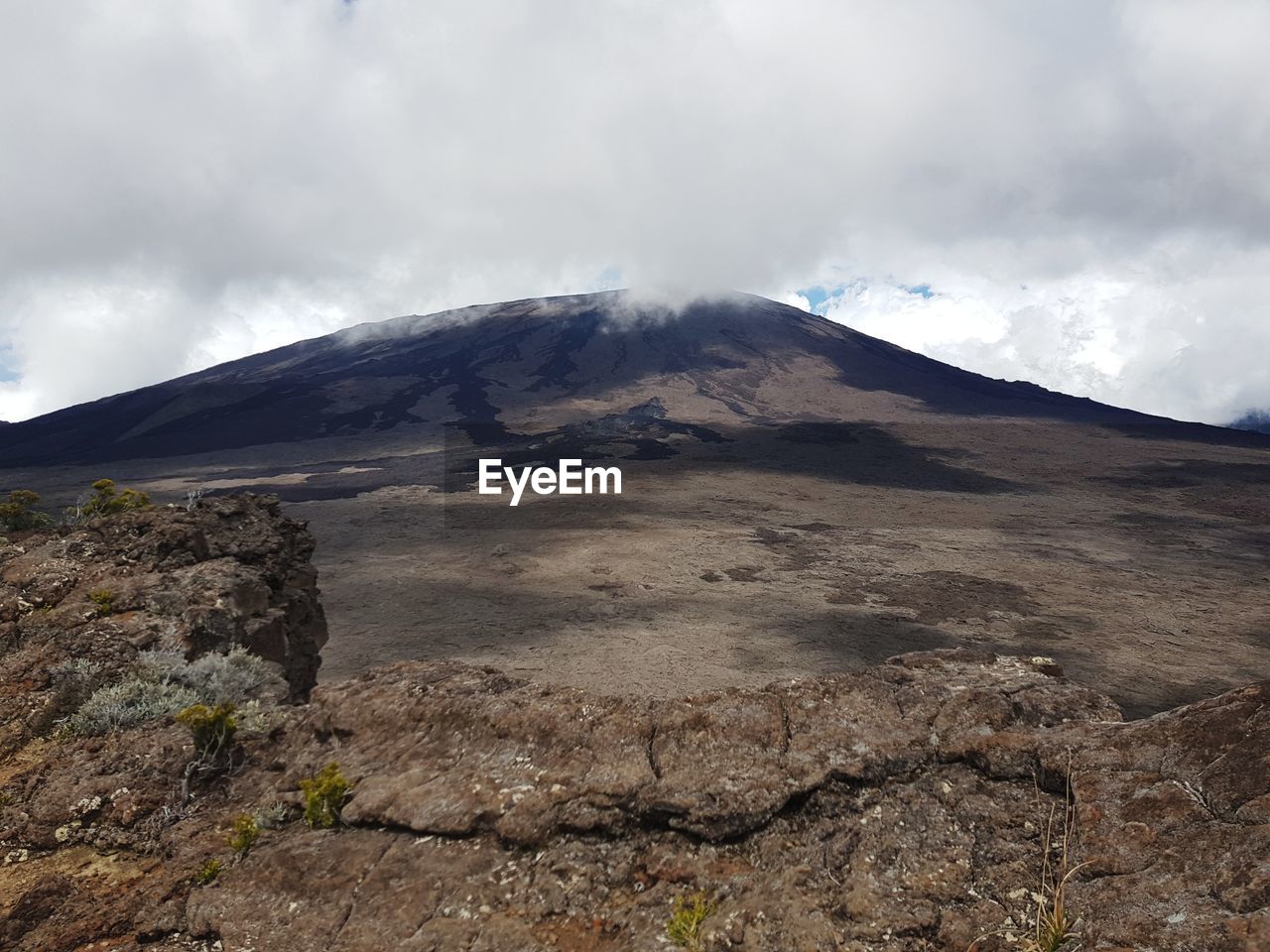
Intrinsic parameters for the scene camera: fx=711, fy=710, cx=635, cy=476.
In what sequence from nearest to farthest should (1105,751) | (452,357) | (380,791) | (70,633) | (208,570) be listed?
(1105,751), (380,791), (70,633), (208,570), (452,357)

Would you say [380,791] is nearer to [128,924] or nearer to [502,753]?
[502,753]

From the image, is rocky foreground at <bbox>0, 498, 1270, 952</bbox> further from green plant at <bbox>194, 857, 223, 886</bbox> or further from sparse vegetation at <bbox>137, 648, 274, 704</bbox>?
sparse vegetation at <bbox>137, 648, 274, 704</bbox>

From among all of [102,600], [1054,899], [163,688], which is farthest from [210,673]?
[1054,899]

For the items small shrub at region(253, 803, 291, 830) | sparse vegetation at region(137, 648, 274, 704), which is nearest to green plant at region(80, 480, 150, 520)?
sparse vegetation at region(137, 648, 274, 704)

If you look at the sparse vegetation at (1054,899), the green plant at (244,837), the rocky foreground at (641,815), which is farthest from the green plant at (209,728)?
the sparse vegetation at (1054,899)

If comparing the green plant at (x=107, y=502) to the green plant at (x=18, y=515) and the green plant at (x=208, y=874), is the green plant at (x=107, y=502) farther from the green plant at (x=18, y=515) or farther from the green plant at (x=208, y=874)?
the green plant at (x=208, y=874)

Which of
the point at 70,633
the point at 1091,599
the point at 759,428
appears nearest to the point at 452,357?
the point at 759,428
